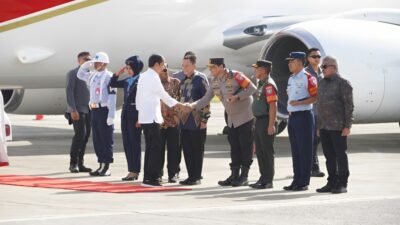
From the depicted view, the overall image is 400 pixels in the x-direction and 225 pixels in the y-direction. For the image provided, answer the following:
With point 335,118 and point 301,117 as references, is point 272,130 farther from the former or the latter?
point 335,118

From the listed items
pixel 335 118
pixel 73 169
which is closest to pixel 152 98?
pixel 335 118

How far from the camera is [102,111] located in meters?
14.4

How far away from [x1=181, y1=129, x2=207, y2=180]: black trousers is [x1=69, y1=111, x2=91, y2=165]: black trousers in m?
2.00

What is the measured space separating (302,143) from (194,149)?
147 cm

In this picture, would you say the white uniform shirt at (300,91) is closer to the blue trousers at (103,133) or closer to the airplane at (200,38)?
the blue trousers at (103,133)

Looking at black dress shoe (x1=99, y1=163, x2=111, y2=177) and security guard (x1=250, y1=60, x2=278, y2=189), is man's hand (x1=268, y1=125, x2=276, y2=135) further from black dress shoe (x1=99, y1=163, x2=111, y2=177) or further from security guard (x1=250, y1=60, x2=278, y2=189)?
black dress shoe (x1=99, y1=163, x2=111, y2=177)

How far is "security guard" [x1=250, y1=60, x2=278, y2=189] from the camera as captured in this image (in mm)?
12625

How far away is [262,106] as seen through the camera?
12.7 meters

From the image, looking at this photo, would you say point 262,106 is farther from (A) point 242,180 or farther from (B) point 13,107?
(B) point 13,107

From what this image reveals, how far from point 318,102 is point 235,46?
7655 millimetres

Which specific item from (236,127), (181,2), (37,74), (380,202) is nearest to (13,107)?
(37,74)

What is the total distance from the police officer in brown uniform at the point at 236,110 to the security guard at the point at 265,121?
238 mm

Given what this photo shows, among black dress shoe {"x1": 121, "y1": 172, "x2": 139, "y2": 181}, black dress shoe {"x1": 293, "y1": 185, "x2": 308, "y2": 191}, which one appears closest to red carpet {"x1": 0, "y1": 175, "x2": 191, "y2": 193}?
black dress shoe {"x1": 121, "y1": 172, "x2": 139, "y2": 181}

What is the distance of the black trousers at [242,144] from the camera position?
42.9ft
